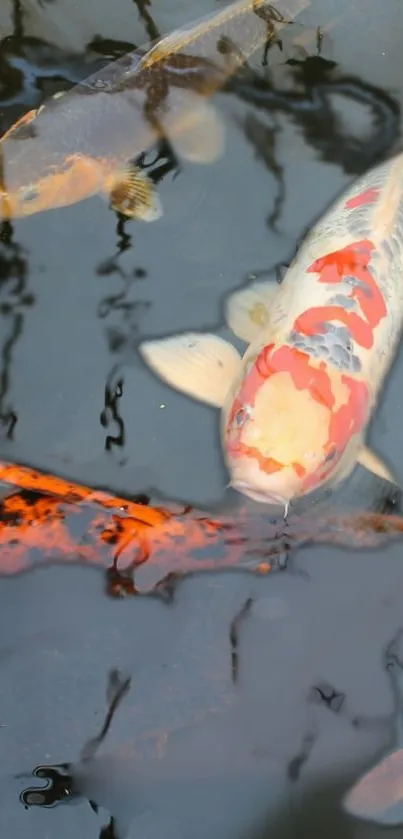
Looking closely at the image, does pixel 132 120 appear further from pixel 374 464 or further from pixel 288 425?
pixel 374 464

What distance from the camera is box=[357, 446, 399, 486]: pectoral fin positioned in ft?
11.0

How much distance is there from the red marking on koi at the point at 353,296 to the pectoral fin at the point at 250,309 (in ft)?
0.88

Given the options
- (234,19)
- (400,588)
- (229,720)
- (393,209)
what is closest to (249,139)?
(234,19)

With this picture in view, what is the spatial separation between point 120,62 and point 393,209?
1.62 metres

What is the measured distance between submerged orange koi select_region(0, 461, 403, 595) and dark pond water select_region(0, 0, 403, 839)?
57 millimetres

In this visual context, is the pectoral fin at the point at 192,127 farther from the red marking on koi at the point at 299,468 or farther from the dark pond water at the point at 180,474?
the red marking on koi at the point at 299,468

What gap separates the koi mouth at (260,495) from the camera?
10.3ft

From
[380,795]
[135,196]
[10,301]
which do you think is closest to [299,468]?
[380,795]

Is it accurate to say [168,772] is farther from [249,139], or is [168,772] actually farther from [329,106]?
[329,106]

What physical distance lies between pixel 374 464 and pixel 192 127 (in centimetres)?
190

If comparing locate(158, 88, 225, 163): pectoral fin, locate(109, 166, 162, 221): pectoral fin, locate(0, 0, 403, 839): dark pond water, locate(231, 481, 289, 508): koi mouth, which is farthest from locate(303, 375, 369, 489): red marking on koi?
locate(158, 88, 225, 163): pectoral fin

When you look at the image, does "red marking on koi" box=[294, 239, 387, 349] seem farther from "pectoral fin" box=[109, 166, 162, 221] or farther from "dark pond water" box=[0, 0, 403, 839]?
"pectoral fin" box=[109, 166, 162, 221]

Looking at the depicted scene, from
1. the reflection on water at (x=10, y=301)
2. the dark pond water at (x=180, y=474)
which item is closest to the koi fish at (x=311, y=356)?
the dark pond water at (x=180, y=474)

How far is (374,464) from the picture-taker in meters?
3.37
